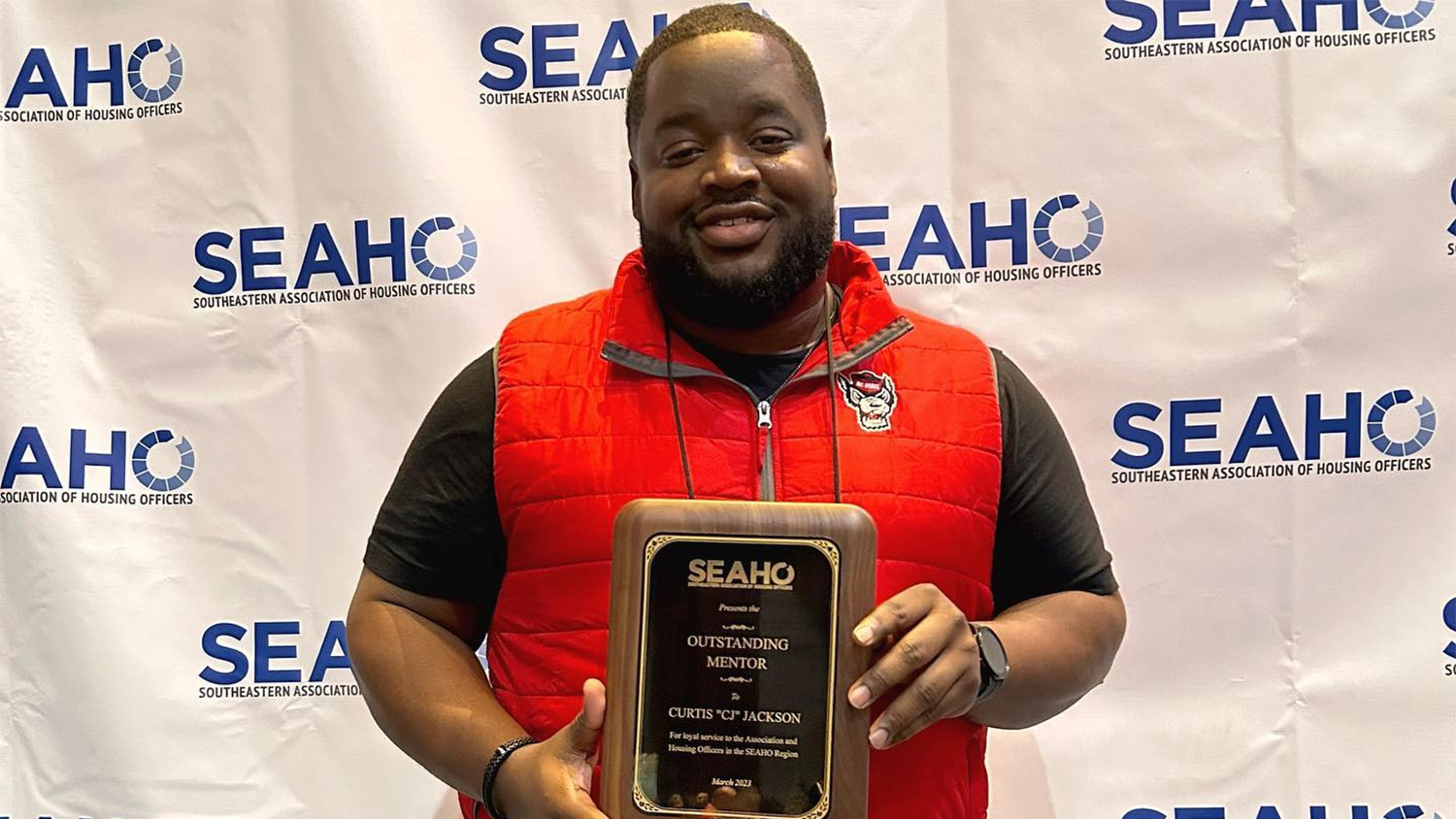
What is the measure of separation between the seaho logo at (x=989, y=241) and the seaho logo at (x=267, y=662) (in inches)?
37.0

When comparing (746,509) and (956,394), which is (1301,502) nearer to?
(956,394)

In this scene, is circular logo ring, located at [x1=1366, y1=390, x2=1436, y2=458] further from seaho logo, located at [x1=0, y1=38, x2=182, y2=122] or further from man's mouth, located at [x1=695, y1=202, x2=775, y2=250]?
seaho logo, located at [x1=0, y1=38, x2=182, y2=122]

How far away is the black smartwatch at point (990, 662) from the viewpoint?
50.2 inches

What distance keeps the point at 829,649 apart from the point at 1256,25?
1.20m

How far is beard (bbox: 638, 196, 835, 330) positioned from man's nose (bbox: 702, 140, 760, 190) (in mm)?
23

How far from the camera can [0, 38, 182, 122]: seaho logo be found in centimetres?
203

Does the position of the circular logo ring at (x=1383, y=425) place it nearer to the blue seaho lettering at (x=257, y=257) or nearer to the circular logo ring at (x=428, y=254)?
the circular logo ring at (x=428, y=254)

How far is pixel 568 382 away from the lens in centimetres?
145

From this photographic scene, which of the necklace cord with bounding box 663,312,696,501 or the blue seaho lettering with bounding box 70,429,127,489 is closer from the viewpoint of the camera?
the necklace cord with bounding box 663,312,696,501

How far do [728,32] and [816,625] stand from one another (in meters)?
0.63

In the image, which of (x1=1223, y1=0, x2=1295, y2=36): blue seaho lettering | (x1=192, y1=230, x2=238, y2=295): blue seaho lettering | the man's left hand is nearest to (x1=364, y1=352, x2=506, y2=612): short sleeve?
the man's left hand

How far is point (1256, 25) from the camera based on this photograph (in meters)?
1.90

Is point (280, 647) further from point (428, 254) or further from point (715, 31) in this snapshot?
point (715, 31)

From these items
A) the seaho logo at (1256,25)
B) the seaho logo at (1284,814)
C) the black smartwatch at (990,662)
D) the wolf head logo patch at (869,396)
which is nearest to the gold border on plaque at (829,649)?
the black smartwatch at (990,662)
